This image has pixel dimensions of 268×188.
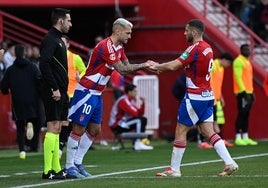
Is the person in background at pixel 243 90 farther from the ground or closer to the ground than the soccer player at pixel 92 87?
closer to the ground

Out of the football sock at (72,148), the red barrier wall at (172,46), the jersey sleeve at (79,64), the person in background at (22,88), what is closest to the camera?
the football sock at (72,148)

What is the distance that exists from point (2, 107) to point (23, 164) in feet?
19.4

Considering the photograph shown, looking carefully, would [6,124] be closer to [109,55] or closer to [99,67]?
[99,67]

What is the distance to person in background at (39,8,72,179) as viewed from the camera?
1541 cm

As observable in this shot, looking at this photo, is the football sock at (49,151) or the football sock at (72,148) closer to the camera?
the football sock at (49,151)

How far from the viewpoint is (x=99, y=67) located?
52.1ft

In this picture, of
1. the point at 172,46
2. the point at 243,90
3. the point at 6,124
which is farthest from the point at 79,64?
the point at 172,46

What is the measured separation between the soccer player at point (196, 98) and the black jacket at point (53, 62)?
135cm

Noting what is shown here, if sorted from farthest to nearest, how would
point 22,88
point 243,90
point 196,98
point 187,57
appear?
point 243,90 < point 22,88 < point 196,98 < point 187,57

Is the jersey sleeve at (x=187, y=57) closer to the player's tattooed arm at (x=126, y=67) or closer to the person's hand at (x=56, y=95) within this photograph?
the player's tattooed arm at (x=126, y=67)


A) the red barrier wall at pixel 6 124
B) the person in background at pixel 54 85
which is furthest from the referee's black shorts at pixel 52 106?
the red barrier wall at pixel 6 124

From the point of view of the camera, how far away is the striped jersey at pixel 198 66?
1548cm

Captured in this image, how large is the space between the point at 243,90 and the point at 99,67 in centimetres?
1024

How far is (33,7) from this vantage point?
98.1 ft
